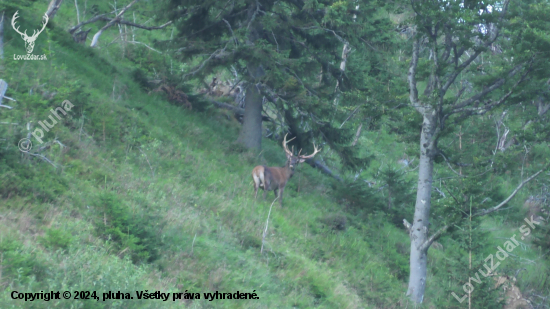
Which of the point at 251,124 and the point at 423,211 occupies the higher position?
the point at 251,124

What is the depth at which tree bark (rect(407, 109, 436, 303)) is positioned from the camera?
1206 cm

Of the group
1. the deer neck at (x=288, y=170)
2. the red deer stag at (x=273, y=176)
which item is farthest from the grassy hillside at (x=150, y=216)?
the deer neck at (x=288, y=170)

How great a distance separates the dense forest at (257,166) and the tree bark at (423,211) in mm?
35

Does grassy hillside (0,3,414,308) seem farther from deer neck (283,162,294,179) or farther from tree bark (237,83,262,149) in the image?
deer neck (283,162,294,179)

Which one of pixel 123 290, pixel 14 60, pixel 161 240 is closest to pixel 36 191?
pixel 161 240

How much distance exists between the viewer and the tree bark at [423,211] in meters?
12.1

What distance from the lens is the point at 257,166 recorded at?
1412cm

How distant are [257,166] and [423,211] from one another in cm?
461

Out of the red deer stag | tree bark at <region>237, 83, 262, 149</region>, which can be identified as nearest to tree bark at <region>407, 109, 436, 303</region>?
the red deer stag

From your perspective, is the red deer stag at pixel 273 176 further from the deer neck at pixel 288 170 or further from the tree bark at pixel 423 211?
the tree bark at pixel 423 211

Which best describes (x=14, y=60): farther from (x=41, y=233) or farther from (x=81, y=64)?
(x=41, y=233)

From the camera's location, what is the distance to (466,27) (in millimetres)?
10938

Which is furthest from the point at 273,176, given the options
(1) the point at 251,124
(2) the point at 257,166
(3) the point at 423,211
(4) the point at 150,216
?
(4) the point at 150,216

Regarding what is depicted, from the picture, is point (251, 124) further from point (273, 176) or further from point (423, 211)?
point (423, 211)
